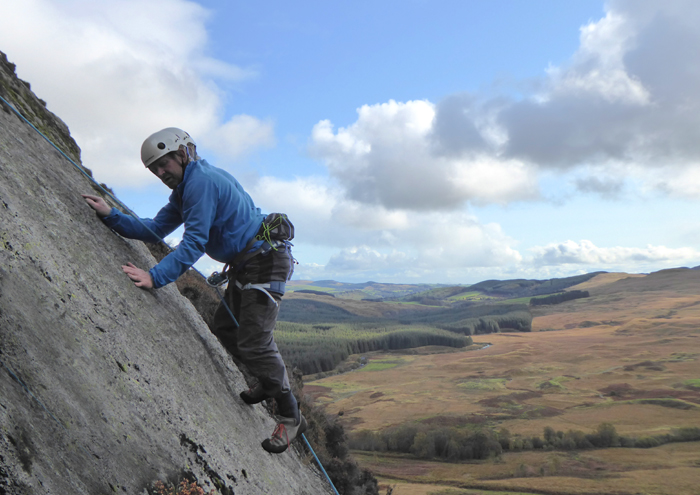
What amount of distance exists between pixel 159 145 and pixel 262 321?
2.64 m

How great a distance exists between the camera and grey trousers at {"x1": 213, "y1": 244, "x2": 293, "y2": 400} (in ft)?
19.1

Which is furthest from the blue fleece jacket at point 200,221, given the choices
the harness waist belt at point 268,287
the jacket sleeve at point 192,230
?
the harness waist belt at point 268,287

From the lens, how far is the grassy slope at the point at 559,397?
5628 cm

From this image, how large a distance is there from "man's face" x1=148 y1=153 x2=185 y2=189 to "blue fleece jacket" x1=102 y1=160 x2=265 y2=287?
Answer: 134 millimetres

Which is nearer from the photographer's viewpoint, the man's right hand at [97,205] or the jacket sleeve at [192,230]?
the jacket sleeve at [192,230]

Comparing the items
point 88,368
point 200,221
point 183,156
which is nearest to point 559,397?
point 200,221

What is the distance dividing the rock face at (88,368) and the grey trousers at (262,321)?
74 cm

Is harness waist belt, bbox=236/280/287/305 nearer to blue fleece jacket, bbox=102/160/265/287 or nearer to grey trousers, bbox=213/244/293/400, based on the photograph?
grey trousers, bbox=213/244/293/400

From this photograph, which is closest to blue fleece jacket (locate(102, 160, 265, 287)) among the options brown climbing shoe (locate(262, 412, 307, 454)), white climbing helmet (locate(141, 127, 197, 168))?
white climbing helmet (locate(141, 127, 197, 168))

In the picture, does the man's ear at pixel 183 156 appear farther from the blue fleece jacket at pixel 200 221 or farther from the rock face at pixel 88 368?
the rock face at pixel 88 368

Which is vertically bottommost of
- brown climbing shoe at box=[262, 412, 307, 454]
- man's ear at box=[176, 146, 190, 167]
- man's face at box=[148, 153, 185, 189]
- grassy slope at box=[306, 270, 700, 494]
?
grassy slope at box=[306, 270, 700, 494]

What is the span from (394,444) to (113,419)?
71970mm

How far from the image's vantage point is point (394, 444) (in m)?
68.9

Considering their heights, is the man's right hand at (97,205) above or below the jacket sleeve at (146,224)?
above
